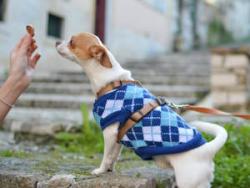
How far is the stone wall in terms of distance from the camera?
6.48 m

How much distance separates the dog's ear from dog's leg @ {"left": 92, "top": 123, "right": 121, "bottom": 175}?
300 millimetres

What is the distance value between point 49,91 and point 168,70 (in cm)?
279

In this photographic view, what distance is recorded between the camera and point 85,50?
8.05 ft

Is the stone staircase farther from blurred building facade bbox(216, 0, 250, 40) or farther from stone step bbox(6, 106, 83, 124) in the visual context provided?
blurred building facade bbox(216, 0, 250, 40)

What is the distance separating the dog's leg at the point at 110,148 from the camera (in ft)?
7.75

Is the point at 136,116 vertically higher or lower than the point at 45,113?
higher

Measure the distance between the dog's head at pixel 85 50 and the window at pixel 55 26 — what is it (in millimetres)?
7320

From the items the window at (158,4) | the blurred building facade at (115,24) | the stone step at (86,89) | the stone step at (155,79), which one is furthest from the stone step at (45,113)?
the window at (158,4)

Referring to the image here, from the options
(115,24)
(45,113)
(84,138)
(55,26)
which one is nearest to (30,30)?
(84,138)

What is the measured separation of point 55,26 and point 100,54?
25.0 ft

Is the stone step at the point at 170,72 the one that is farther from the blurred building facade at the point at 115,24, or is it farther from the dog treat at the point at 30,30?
the dog treat at the point at 30,30

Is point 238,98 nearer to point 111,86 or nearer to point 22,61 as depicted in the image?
point 22,61

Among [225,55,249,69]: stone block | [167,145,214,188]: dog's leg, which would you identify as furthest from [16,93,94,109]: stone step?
[167,145,214,188]: dog's leg

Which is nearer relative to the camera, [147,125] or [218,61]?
[147,125]
